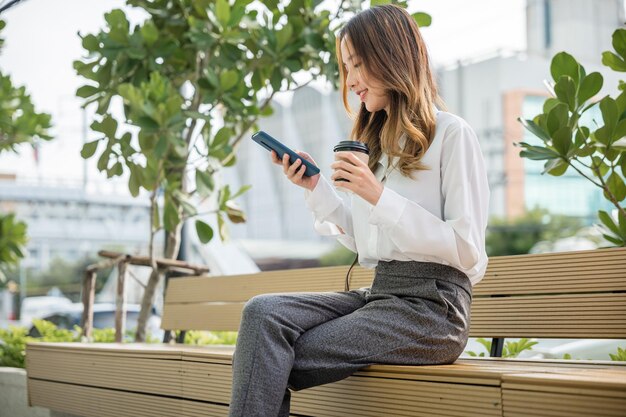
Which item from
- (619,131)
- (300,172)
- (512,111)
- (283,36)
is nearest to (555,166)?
(619,131)

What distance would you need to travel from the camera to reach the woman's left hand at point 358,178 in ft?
5.72

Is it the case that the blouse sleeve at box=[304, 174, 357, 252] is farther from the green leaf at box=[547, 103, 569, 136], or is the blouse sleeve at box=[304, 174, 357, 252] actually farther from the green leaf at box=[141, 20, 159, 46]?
the green leaf at box=[141, 20, 159, 46]

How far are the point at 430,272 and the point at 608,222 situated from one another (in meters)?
0.93

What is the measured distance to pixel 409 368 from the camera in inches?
70.2

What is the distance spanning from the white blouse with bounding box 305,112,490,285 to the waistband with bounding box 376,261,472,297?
16 millimetres

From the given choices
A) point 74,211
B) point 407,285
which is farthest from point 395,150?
point 74,211

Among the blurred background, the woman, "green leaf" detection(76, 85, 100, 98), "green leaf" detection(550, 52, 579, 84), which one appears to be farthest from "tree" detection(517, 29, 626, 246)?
the blurred background

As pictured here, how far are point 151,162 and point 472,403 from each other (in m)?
2.17

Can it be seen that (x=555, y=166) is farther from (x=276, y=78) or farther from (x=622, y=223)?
(x=276, y=78)

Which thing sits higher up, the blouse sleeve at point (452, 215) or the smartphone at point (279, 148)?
the smartphone at point (279, 148)

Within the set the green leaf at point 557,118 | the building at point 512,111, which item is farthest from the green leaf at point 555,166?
the building at point 512,111

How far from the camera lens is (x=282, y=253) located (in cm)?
4556

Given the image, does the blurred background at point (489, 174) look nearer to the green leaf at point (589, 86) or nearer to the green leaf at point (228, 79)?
the green leaf at point (228, 79)

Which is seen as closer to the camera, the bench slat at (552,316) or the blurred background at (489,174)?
the bench slat at (552,316)
